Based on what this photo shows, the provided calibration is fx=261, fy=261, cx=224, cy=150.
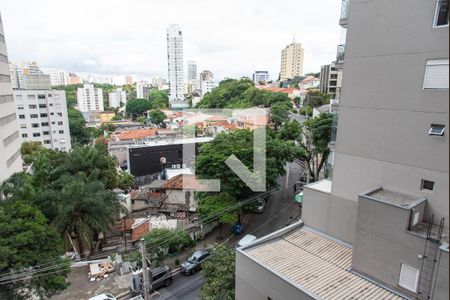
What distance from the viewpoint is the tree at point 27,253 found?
859 centimetres

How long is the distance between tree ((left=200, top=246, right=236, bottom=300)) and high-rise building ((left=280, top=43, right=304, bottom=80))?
325 feet

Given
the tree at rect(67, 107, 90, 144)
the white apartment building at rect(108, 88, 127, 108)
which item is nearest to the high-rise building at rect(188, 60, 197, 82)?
the white apartment building at rect(108, 88, 127, 108)

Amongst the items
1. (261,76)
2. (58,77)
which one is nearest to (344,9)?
(261,76)

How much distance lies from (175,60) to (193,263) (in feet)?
322

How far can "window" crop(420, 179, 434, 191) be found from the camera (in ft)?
20.3

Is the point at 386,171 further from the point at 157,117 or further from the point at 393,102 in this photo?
the point at 157,117

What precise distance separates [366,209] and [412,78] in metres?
3.29

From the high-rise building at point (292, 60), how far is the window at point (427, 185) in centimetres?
10008

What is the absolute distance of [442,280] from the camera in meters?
5.29

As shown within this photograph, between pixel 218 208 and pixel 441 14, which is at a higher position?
pixel 441 14

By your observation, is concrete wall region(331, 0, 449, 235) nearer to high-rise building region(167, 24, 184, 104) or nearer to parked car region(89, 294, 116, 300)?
parked car region(89, 294, 116, 300)

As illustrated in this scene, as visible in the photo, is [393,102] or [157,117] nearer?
[393,102]

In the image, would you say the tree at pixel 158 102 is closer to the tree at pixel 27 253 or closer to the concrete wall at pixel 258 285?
the tree at pixel 27 253

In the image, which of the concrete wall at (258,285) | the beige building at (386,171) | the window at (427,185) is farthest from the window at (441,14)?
the concrete wall at (258,285)
